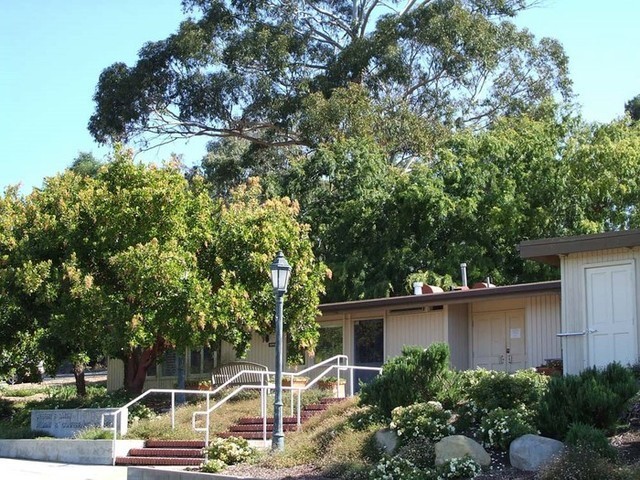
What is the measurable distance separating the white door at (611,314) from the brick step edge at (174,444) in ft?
23.9

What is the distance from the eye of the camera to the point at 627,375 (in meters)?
13.9

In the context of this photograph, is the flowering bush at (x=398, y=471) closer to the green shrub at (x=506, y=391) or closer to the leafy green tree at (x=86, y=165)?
the green shrub at (x=506, y=391)

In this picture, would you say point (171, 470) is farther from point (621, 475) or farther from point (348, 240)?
point (348, 240)

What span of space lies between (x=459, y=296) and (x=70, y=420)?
901cm

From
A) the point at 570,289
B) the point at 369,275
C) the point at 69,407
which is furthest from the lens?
the point at 369,275

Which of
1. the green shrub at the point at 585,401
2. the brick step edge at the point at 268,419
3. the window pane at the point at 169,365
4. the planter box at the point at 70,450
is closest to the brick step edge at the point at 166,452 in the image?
the planter box at the point at 70,450

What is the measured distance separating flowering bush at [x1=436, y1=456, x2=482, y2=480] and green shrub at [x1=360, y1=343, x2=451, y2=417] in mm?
→ 2885

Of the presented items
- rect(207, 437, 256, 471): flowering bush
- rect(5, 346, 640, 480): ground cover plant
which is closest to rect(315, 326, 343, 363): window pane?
rect(5, 346, 640, 480): ground cover plant

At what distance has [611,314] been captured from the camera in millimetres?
17188

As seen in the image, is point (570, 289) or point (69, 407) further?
point (69, 407)

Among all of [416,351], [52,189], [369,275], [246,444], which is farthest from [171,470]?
[369,275]

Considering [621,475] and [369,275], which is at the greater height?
[369,275]

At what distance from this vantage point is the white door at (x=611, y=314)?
16.9m

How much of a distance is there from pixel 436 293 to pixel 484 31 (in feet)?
59.4
